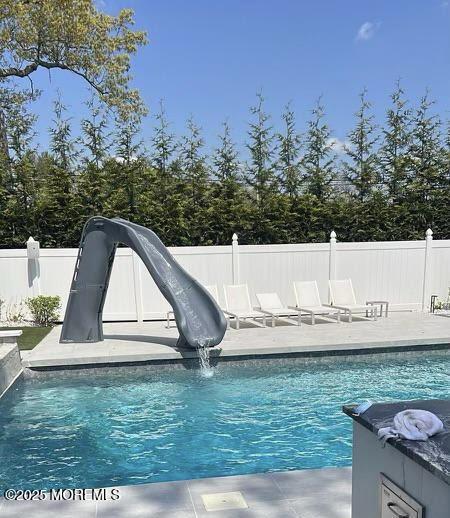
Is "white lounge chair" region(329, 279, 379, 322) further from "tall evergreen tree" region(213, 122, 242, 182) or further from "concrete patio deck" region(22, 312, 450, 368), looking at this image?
"tall evergreen tree" region(213, 122, 242, 182)

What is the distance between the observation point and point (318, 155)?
53.3ft

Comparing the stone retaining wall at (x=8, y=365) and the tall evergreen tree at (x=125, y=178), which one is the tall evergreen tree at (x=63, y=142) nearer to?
the tall evergreen tree at (x=125, y=178)

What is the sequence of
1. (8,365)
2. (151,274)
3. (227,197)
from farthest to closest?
(227,197), (151,274), (8,365)

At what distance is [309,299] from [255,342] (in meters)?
3.19

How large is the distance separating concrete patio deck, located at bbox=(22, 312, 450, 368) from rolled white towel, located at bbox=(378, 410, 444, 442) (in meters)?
6.82

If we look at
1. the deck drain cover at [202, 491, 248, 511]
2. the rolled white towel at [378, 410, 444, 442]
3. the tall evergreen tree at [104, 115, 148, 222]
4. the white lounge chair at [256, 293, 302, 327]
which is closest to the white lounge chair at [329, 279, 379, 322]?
the white lounge chair at [256, 293, 302, 327]

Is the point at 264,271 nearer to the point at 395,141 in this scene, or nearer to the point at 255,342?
the point at 255,342

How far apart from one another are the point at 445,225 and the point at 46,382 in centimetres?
1326

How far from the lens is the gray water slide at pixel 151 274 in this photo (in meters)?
9.02

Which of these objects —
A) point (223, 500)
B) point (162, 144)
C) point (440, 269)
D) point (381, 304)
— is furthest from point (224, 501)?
point (162, 144)

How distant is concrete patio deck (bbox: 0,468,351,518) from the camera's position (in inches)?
144

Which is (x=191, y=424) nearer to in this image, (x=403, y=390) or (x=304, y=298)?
(x=403, y=390)

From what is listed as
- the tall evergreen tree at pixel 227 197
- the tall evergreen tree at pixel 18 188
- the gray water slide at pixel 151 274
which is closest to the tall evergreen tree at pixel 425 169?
the tall evergreen tree at pixel 227 197

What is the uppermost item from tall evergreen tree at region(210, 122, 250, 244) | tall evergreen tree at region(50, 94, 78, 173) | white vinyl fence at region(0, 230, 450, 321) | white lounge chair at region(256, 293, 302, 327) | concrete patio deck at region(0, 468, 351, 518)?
tall evergreen tree at region(50, 94, 78, 173)
